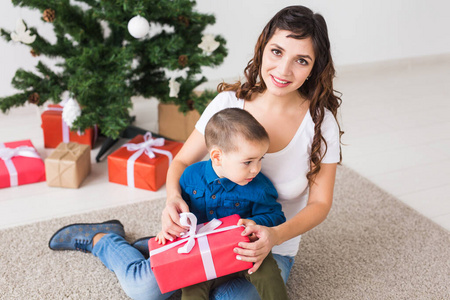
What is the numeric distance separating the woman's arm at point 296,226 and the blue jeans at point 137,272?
176mm

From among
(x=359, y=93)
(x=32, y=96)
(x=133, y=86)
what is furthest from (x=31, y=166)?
(x=359, y=93)

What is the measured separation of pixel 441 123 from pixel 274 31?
218 cm

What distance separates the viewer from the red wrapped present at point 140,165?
2.23 metres

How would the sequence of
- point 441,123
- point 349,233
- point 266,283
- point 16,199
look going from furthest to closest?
point 441,123
point 16,199
point 349,233
point 266,283

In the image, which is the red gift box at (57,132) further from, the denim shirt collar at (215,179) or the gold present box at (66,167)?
the denim shirt collar at (215,179)

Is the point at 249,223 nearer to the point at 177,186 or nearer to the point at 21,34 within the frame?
the point at 177,186

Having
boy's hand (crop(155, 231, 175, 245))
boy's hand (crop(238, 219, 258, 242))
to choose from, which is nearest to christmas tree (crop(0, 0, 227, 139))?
boy's hand (crop(155, 231, 175, 245))

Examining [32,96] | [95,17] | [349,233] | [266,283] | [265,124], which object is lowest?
[349,233]

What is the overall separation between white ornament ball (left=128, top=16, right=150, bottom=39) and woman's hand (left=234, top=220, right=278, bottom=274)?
3.86 ft

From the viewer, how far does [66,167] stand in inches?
86.4

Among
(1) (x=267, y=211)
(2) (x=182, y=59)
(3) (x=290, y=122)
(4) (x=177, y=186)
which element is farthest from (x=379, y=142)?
(4) (x=177, y=186)

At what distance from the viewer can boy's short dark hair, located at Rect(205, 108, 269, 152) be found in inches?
50.7

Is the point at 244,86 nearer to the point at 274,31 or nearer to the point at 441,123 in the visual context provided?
the point at 274,31

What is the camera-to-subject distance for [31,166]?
2264 millimetres
